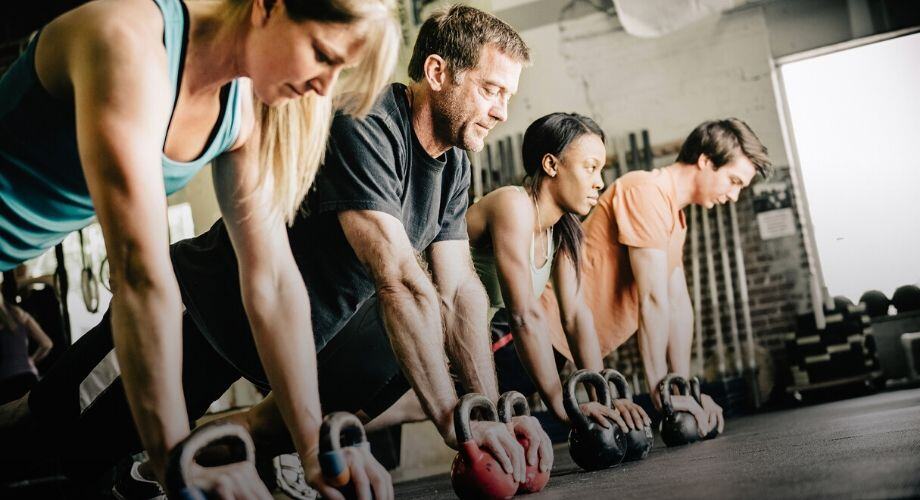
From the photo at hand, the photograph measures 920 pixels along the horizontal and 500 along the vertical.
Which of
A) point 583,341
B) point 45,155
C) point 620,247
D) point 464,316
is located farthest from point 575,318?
point 45,155

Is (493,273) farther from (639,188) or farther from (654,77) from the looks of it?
(654,77)

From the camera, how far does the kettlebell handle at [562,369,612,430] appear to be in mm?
2318

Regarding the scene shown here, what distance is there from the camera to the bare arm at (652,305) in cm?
356

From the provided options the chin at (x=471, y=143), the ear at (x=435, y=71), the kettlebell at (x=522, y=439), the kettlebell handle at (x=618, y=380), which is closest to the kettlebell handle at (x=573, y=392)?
the kettlebell handle at (x=618, y=380)

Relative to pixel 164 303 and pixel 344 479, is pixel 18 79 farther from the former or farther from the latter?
pixel 344 479

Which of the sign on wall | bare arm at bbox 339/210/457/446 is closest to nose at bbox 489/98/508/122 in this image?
bare arm at bbox 339/210/457/446

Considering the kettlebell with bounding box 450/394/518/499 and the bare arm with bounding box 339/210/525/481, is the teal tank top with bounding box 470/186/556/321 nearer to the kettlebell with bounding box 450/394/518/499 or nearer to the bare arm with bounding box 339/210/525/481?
the bare arm with bounding box 339/210/525/481

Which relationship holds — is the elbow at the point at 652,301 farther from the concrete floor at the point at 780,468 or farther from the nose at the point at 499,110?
the nose at the point at 499,110

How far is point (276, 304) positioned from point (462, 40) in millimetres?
1079

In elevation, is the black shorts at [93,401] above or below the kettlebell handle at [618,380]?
above

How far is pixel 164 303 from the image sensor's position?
134 centimetres

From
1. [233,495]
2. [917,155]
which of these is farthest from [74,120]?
[917,155]

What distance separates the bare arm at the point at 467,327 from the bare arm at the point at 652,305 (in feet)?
4.48

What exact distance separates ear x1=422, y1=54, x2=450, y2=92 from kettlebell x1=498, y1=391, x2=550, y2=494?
0.95 m
